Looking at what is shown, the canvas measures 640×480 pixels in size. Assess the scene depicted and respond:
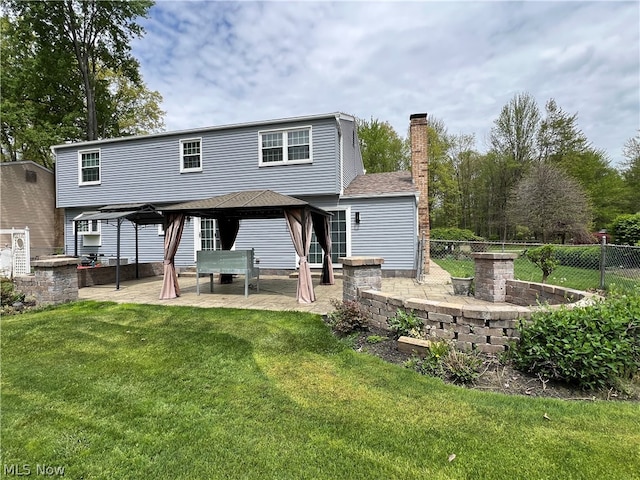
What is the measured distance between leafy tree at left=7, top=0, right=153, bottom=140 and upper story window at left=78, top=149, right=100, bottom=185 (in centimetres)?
605

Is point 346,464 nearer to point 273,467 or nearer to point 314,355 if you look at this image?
point 273,467

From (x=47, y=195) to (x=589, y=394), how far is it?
19645 millimetres

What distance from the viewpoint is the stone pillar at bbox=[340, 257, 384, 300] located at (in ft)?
17.4

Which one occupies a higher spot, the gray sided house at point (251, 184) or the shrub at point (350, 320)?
the gray sided house at point (251, 184)

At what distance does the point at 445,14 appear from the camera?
670 centimetres

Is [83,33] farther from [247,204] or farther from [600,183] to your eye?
[600,183]

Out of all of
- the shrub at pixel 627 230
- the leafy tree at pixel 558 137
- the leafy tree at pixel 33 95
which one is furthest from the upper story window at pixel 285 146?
the leafy tree at pixel 558 137

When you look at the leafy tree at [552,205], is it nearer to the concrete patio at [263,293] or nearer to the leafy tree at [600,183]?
the leafy tree at [600,183]

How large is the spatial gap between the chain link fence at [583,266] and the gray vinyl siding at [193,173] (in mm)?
5005

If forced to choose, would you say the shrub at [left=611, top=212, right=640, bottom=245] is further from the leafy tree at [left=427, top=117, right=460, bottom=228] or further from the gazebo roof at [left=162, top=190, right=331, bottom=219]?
the leafy tree at [left=427, top=117, right=460, bottom=228]

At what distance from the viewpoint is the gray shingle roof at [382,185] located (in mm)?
10594

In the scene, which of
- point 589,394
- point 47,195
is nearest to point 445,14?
point 589,394

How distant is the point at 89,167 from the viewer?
43.1 feet

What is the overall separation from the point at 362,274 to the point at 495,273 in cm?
296
